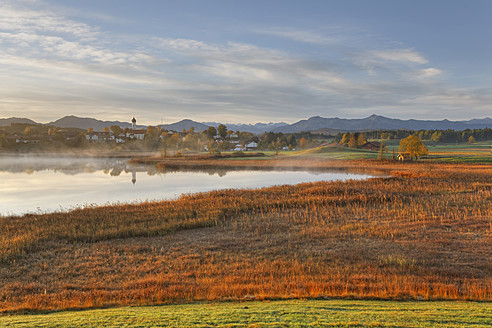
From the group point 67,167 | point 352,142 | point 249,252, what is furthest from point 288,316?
point 352,142

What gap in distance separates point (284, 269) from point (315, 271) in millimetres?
1062

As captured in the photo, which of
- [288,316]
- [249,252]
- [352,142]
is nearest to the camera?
[288,316]

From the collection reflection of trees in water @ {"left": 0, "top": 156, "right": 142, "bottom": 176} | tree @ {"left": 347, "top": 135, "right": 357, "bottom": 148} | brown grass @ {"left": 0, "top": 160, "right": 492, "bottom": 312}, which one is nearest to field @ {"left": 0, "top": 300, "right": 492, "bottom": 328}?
A: brown grass @ {"left": 0, "top": 160, "right": 492, "bottom": 312}

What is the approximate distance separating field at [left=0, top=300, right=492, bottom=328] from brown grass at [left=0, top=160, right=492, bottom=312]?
3.68ft

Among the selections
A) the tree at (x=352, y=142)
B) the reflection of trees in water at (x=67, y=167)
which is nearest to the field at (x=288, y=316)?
the reflection of trees in water at (x=67, y=167)

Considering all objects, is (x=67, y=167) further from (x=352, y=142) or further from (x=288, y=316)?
(x=352, y=142)

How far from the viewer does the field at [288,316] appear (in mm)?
6418

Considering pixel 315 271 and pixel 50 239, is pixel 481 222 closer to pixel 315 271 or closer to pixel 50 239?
pixel 315 271

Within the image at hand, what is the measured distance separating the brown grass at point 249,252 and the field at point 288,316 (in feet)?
3.68

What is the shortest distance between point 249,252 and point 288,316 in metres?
8.02

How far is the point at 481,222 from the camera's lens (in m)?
18.9

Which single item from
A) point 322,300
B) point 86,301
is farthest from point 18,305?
point 322,300

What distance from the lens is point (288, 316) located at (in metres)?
6.82

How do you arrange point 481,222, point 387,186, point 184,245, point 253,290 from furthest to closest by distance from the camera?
point 387,186 < point 481,222 < point 184,245 < point 253,290
